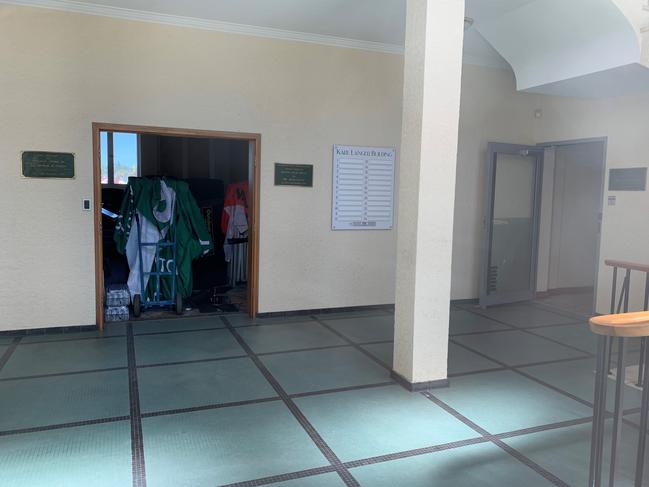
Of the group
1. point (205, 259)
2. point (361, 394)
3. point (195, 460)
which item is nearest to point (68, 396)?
point (195, 460)

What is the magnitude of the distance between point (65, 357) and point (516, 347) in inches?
164

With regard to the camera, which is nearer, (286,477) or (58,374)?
(286,477)

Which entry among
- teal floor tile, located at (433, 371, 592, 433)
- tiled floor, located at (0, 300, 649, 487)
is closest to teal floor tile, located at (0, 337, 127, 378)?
tiled floor, located at (0, 300, 649, 487)

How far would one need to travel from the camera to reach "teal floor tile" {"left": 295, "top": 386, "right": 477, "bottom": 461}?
113 inches

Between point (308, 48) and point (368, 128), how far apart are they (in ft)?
3.76

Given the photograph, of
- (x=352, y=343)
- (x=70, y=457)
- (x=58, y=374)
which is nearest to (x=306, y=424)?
(x=70, y=457)

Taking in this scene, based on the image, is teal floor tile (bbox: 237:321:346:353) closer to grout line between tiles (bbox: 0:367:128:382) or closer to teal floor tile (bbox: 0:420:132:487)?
grout line between tiles (bbox: 0:367:128:382)

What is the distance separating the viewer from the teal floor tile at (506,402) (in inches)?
127

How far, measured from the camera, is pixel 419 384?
3.67 m

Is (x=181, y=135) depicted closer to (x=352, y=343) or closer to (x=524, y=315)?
(x=352, y=343)

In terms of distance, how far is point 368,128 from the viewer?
5.89 meters

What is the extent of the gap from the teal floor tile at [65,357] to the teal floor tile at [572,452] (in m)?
3.15

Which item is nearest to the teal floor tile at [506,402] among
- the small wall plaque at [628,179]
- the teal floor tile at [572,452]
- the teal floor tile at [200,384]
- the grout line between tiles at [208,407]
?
the teal floor tile at [572,452]

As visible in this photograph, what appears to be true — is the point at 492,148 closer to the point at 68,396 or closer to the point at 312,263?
the point at 312,263
